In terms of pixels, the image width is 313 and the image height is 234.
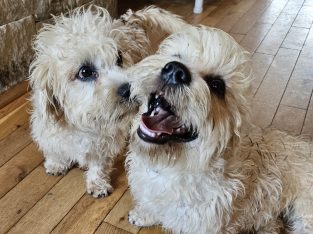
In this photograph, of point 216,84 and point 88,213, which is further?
point 88,213

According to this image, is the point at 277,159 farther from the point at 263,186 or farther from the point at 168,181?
the point at 168,181

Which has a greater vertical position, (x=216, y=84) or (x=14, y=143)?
(x=216, y=84)

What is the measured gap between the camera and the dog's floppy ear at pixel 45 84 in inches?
58.5

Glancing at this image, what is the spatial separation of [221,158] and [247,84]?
0.79 feet

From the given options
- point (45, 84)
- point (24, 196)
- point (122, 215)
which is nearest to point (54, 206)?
point (24, 196)

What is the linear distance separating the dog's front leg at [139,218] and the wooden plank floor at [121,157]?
0.03 meters

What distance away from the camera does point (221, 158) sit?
117 centimetres

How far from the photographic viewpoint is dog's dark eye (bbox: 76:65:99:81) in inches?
58.5

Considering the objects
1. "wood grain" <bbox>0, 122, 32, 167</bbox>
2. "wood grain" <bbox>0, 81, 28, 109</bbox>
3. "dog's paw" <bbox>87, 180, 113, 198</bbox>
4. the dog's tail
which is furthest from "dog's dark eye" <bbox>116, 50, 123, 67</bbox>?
"wood grain" <bbox>0, 81, 28, 109</bbox>

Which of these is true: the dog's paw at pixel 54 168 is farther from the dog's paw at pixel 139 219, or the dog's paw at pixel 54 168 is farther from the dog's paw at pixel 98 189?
the dog's paw at pixel 139 219

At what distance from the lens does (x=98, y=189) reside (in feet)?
5.89

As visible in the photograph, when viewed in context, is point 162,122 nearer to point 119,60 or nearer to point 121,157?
point 119,60

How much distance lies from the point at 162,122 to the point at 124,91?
36 centimetres

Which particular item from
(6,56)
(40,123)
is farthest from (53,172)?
(6,56)
